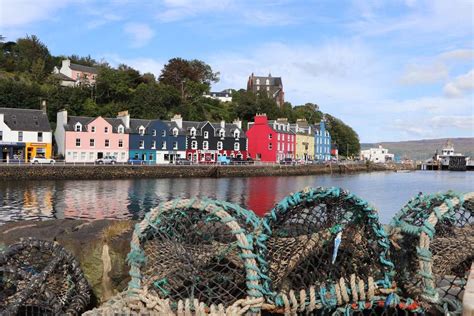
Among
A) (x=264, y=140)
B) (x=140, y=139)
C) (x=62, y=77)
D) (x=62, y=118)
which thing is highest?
(x=62, y=77)

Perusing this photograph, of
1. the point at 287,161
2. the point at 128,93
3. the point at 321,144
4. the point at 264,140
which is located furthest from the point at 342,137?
the point at 128,93

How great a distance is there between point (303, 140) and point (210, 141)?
20.5m

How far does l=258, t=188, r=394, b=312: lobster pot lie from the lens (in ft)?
13.9

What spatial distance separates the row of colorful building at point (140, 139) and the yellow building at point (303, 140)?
169 mm

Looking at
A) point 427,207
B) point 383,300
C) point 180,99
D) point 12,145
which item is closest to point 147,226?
point 383,300

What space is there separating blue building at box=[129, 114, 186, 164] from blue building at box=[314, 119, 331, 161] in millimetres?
29891

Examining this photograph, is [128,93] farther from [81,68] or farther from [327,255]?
[327,255]

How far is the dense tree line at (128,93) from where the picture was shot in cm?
6344

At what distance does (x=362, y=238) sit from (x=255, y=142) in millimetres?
63740

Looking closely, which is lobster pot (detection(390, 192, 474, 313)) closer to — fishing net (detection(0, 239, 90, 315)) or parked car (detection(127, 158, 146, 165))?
fishing net (detection(0, 239, 90, 315))

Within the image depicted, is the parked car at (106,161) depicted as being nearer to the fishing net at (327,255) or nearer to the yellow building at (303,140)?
the yellow building at (303,140)

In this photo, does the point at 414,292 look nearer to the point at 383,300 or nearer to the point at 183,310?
the point at 383,300

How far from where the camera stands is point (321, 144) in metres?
83.6

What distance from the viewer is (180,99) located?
78812 millimetres
